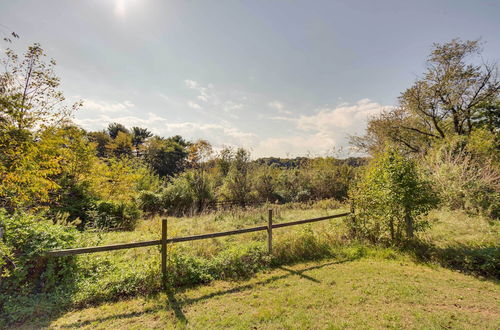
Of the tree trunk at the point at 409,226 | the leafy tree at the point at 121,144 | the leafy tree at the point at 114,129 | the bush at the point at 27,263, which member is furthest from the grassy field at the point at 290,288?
the leafy tree at the point at 114,129

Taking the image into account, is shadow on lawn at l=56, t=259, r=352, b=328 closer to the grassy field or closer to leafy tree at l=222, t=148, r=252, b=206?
the grassy field

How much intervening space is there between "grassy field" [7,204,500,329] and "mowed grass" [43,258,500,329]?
0.02 m

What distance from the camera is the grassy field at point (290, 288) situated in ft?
11.2

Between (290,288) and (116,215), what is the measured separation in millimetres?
9002

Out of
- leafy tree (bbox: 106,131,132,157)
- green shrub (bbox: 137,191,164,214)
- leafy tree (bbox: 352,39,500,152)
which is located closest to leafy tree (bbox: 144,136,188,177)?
leafy tree (bbox: 106,131,132,157)

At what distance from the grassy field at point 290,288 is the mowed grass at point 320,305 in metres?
0.02

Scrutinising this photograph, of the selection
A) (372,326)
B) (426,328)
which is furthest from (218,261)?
(426,328)

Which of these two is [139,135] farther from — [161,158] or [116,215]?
[116,215]

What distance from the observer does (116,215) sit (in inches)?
378

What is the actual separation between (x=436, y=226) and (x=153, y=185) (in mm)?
18163

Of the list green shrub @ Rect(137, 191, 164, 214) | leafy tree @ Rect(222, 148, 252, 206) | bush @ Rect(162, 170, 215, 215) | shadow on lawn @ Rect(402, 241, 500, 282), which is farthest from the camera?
leafy tree @ Rect(222, 148, 252, 206)

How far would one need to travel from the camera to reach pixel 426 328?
314 centimetres

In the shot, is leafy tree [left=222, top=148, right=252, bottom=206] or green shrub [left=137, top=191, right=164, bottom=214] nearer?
green shrub [left=137, top=191, right=164, bottom=214]

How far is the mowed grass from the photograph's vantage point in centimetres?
332
